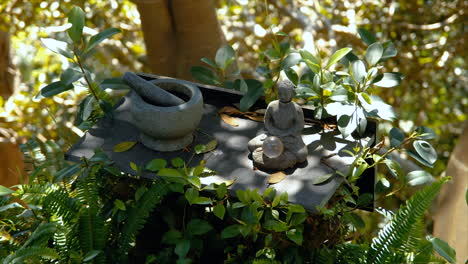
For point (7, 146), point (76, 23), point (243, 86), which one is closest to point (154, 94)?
point (76, 23)

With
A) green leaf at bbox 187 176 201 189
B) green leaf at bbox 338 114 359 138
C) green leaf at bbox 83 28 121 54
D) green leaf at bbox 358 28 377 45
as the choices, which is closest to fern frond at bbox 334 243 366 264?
green leaf at bbox 338 114 359 138

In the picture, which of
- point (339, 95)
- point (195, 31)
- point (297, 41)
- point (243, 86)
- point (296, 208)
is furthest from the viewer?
point (297, 41)

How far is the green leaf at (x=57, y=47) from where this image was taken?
2592mm

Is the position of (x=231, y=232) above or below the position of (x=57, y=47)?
below

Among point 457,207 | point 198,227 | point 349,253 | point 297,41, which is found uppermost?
point 198,227

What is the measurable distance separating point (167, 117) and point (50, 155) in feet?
3.03

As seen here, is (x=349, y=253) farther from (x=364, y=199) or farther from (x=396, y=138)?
(x=396, y=138)

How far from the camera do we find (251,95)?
2783mm

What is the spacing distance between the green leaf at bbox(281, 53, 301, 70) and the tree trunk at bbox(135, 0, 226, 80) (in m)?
1.13

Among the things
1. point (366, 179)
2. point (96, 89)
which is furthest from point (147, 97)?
point (366, 179)

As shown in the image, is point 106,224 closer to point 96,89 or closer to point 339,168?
point 96,89

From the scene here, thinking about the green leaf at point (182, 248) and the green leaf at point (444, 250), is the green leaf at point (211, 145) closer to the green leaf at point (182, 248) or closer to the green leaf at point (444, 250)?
the green leaf at point (182, 248)

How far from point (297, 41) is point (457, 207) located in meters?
2.28

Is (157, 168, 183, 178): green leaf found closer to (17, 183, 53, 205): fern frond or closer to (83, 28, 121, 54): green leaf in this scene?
(17, 183, 53, 205): fern frond
